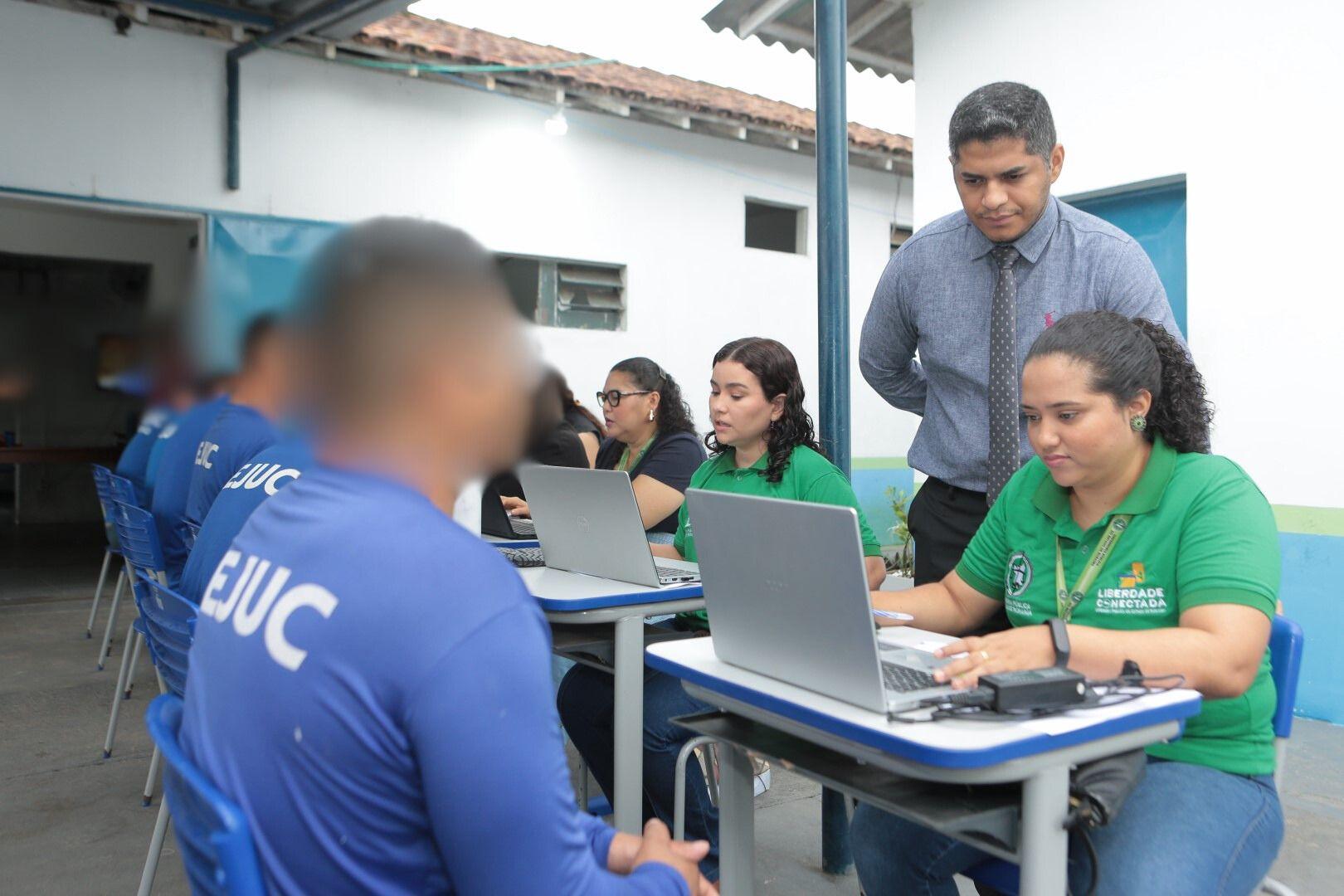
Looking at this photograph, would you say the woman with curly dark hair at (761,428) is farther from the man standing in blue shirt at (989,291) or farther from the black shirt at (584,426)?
the black shirt at (584,426)

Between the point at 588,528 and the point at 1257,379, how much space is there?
3.11 m

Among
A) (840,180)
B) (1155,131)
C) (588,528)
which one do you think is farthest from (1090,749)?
(1155,131)

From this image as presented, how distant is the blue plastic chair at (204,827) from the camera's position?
84 centimetres

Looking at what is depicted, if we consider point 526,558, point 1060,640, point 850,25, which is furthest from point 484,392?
point 850,25

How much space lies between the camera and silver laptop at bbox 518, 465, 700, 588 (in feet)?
8.08

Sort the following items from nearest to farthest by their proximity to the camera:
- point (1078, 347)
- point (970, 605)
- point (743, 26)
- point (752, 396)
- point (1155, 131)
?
point (1078, 347), point (970, 605), point (752, 396), point (1155, 131), point (743, 26)

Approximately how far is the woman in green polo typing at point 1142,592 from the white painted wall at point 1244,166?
282cm

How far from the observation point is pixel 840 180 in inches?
118

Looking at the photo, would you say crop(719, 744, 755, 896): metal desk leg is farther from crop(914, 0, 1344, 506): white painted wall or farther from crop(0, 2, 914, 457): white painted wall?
crop(914, 0, 1344, 506): white painted wall

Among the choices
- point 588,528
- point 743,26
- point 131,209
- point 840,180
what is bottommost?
point 588,528

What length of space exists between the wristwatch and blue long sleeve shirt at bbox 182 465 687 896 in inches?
33.0

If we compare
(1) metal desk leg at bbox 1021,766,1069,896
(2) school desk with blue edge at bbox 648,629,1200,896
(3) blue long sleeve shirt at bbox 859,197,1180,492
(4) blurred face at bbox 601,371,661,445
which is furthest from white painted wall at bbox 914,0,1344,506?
(1) metal desk leg at bbox 1021,766,1069,896

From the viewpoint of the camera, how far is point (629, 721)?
2.40 metres

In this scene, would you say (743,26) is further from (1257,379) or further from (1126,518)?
(1126,518)
